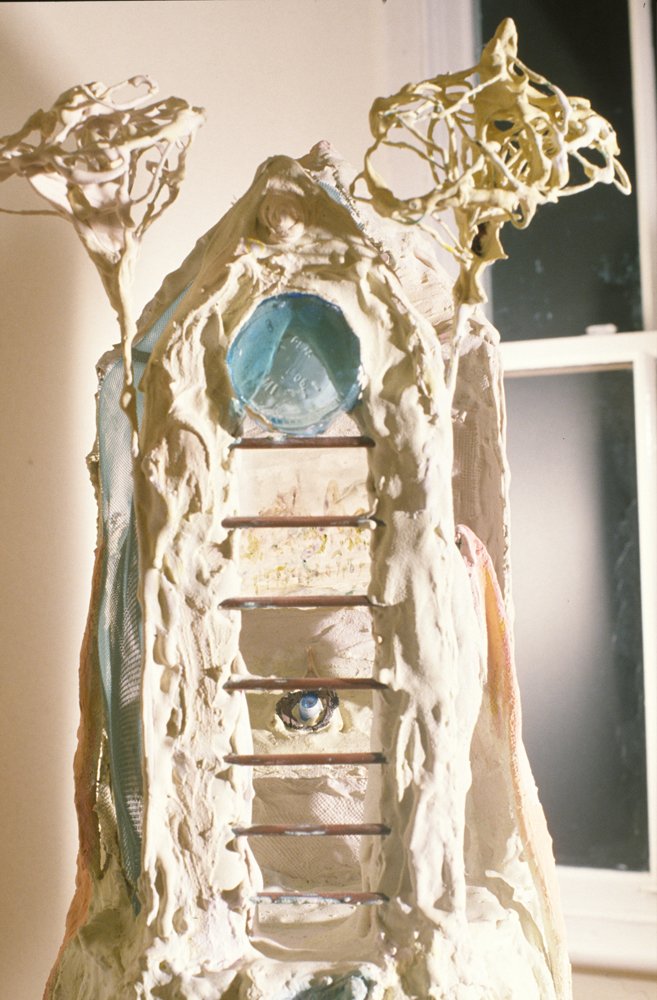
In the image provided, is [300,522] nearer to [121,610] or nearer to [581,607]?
[121,610]

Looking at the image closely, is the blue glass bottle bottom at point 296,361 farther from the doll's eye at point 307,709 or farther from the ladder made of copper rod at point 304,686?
the doll's eye at point 307,709

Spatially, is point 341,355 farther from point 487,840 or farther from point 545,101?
point 487,840

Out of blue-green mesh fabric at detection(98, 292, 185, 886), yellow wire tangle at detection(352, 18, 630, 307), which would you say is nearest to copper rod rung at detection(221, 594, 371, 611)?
blue-green mesh fabric at detection(98, 292, 185, 886)

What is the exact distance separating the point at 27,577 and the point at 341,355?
79 cm

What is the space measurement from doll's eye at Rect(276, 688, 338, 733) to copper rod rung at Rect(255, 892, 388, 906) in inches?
19.7

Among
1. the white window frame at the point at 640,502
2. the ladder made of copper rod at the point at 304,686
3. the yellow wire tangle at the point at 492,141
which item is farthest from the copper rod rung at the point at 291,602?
the white window frame at the point at 640,502

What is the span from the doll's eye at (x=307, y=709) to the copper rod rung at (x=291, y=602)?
50 cm

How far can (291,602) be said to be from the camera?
1402 mm

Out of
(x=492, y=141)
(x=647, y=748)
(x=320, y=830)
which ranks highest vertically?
(x=492, y=141)

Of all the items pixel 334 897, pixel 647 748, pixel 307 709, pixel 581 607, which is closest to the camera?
pixel 334 897

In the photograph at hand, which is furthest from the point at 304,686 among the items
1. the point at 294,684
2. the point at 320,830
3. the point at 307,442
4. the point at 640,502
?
the point at 640,502

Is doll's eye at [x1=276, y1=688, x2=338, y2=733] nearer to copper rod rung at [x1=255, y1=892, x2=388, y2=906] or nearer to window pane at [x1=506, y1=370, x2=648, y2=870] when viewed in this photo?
copper rod rung at [x1=255, y1=892, x2=388, y2=906]

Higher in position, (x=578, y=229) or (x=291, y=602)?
(x=578, y=229)

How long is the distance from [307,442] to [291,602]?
197 mm
